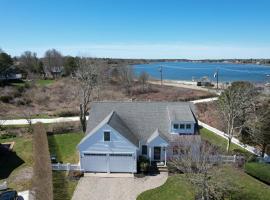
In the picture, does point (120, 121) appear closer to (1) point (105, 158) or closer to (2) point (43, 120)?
(1) point (105, 158)

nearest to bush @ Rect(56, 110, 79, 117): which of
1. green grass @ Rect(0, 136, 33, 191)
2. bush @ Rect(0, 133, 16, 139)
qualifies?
bush @ Rect(0, 133, 16, 139)

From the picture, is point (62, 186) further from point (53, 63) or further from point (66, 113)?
point (53, 63)

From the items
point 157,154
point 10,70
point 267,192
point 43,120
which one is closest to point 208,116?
point 157,154

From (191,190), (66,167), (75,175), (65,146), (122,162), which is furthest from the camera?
(65,146)

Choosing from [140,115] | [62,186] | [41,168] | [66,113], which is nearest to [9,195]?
[62,186]

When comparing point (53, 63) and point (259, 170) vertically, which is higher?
point (53, 63)

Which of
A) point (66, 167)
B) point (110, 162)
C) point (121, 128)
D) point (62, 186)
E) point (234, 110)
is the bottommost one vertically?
point (62, 186)

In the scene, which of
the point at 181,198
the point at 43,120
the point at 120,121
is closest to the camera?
the point at 181,198

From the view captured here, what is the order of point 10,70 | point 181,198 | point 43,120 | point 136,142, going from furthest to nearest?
point 10,70 → point 43,120 → point 136,142 → point 181,198
